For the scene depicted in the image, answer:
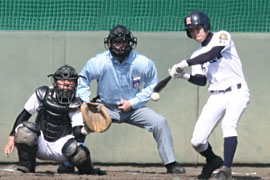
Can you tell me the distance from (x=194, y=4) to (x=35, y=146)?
277 centimetres

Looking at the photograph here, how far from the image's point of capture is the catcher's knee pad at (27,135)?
7.30 metres

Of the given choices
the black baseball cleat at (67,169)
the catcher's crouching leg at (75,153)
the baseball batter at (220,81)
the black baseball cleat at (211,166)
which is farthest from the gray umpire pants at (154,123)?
the catcher's crouching leg at (75,153)

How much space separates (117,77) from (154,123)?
608 millimetres

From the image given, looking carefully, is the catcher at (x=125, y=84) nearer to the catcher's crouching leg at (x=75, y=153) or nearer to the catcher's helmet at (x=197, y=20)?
the catcher's crouching leg at (x=75, y=153)

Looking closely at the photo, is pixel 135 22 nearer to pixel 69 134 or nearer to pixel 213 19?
pixel 213 19

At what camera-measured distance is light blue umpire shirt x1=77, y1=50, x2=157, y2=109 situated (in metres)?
8.09

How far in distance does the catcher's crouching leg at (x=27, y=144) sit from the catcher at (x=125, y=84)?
891 mm

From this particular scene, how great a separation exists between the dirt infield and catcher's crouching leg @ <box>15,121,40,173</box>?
0.11 meters

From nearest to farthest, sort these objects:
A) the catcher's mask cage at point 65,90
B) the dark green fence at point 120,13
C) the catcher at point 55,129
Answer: the catcher at point 55,129
the catcher's mask cage at point 65,90
the dark green fence at point 120,13

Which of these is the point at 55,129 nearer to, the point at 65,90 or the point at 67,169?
the point at 65,90

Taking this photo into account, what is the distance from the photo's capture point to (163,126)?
803 centimetres

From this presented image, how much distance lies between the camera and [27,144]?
731 centimetres

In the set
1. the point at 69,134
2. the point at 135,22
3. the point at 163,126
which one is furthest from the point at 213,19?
the point at 69,134

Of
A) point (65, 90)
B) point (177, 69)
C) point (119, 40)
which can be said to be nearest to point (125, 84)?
point (119, 40)
